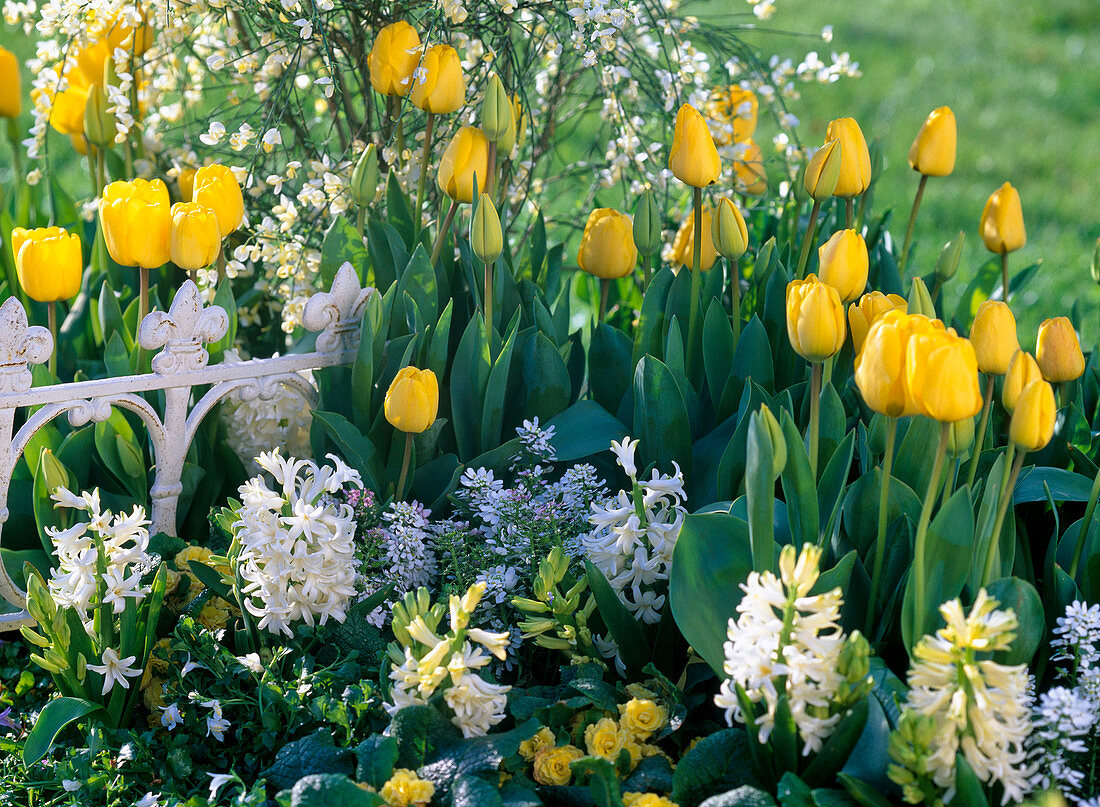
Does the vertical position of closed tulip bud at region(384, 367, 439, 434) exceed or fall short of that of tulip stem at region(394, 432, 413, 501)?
it exceeds it

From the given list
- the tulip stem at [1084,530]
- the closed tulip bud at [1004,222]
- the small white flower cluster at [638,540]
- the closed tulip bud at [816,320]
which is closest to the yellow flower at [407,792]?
the small white flower cluster at [638,540]

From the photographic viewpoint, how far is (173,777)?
1.53 metres

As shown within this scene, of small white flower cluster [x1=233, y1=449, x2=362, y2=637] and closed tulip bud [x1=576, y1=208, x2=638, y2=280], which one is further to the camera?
closed tulip bud [x1=576, y1=208, x2=638, y2=280]

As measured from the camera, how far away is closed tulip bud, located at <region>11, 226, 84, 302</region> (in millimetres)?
1847

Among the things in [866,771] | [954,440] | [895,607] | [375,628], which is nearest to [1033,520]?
[895,607]

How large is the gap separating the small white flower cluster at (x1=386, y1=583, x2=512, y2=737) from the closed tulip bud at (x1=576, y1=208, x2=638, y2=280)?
86 centimetres

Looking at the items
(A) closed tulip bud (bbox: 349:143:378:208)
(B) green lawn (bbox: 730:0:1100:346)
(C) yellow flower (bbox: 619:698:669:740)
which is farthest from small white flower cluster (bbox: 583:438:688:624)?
(B) green lawn (bbox: 730:0:1100:346)

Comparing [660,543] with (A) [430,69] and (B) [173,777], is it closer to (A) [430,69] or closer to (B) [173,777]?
(B) [173,777]

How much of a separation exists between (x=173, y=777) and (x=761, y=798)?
2.79ft

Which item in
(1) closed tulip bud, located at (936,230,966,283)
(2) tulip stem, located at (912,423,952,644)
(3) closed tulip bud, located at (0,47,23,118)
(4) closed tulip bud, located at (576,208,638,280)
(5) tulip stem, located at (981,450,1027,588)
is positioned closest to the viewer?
(2) tulip stem, located at (912,423,952,644)

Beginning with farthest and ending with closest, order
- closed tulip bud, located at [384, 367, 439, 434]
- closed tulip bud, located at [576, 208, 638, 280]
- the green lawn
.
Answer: the green lawn, closed tulip bud, located at [576, 208, 638, 280], closed tulip bud, located at [384, 367, 439, 434]

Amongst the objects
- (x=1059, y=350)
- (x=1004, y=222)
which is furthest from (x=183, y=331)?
(x=1004, y=222)

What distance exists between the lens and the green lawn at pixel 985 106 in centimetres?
486

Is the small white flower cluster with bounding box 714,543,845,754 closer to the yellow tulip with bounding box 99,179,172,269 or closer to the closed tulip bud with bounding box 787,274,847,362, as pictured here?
the closed tulip bud with bounding box 787,274,847,362
